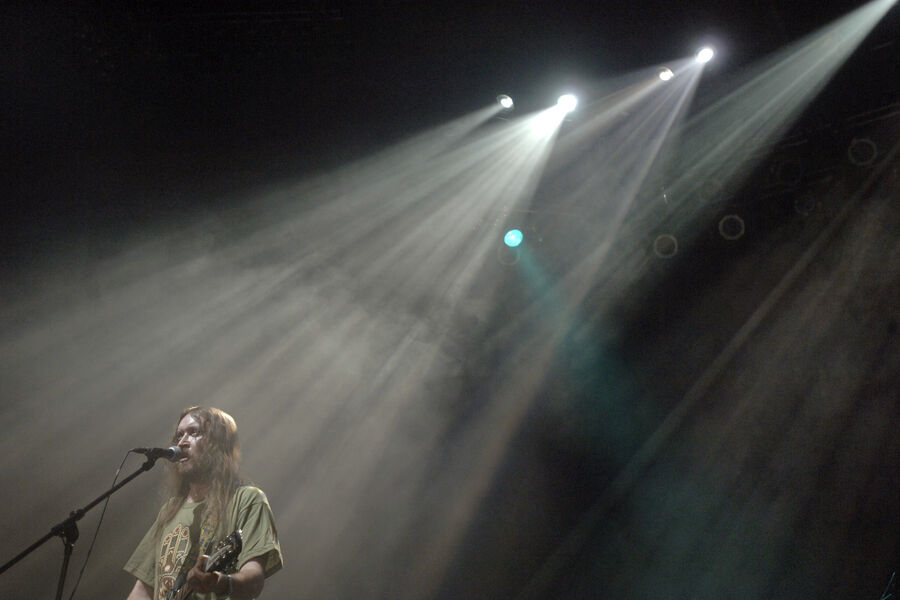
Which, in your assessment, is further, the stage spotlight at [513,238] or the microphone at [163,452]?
the stage spotlight at [513,238]

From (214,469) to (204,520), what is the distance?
22cm

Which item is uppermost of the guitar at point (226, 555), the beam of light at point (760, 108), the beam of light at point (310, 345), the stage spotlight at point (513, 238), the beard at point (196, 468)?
the beam of light at point (760, 108)

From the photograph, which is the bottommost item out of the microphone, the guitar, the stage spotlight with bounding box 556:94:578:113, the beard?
the guitar

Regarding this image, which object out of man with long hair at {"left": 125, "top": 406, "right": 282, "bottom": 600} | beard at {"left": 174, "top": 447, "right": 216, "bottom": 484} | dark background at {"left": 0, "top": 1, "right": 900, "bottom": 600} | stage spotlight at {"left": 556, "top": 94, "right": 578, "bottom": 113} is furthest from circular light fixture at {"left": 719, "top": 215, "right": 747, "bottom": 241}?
beard at {"left": 174, "top": 447, "right": 216, "bottom": 484}

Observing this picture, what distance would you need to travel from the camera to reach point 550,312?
19.2ft

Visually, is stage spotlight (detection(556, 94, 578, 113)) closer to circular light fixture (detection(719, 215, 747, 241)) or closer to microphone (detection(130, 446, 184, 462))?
circular light fixture (detection(719, 215, 747, 241))

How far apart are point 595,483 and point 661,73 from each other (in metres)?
3.48

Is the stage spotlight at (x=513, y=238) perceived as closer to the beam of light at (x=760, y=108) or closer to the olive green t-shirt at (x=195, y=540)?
the beam of light at (x=760, y=108)

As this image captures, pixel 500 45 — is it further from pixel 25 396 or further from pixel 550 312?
pixel 25 396

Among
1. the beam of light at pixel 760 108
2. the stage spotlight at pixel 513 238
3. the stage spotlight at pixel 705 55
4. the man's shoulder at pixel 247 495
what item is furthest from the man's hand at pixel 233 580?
the beam of light at pixel 760 108

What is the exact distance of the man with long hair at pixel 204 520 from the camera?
2266 millimetres

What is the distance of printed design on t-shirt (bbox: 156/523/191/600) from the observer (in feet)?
7.85

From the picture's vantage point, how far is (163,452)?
2.35 meters

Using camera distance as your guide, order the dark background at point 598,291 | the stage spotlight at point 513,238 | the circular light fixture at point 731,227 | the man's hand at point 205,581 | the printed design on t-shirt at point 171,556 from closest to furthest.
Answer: the man's hand at point 205,581 < the printed design on t-shirt at point 171,556 < the dark background at point 598,291 < the circular light fixture at point 731,227 < the stage spotlight at point 513,238
